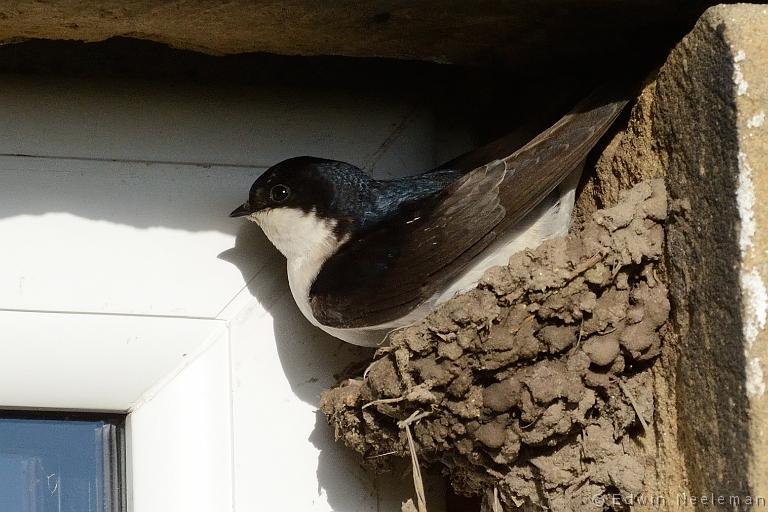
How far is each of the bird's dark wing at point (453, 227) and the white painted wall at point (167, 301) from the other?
24cm

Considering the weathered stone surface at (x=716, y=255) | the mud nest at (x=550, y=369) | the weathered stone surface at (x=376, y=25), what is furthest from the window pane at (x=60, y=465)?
the weathered stone surface at (x=716, y=255)

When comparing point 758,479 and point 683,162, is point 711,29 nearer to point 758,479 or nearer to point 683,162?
point 683,162

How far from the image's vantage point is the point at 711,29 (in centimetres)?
236

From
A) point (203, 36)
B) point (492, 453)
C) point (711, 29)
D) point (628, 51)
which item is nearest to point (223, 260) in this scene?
point (203, 36)

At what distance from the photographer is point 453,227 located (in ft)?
9.46

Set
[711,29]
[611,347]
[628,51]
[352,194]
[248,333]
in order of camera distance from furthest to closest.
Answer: [352,194] < [248,333] < [628,51] < [611,347] < [711,29]

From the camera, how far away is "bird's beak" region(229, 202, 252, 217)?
3096 mm

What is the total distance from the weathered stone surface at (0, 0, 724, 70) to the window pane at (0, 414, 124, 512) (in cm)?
99

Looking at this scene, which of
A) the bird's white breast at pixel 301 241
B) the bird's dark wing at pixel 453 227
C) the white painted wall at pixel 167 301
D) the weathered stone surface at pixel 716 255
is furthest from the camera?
the bird's white breast at pixel 301 241

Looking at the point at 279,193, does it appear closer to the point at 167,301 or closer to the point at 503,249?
the point at 167,301

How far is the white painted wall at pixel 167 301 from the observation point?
2.91 metres

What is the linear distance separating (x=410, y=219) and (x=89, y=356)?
2.93 ft

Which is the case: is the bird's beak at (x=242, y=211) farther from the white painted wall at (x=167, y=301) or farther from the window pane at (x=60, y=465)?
the window pane at (x=60, y=465)

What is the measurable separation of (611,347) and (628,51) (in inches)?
29.6
